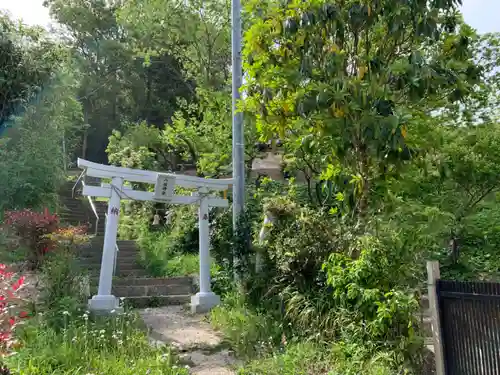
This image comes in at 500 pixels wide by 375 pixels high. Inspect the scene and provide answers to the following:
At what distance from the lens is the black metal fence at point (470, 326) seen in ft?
14.4

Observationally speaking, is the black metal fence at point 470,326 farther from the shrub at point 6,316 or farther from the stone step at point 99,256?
the stone step at point 99,256

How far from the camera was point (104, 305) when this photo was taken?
23.6ft

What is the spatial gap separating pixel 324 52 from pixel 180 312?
16.6 feet

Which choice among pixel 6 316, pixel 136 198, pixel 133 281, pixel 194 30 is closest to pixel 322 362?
pixel 6 316

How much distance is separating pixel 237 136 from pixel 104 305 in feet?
13.3

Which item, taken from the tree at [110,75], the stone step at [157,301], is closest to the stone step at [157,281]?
the stone step at [157,301]

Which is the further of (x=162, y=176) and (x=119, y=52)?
(x=119, y=52)

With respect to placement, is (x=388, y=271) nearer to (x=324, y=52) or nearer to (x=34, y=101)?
(x=324, y=52)

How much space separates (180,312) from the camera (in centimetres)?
858

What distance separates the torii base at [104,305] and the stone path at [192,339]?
1.81 feet

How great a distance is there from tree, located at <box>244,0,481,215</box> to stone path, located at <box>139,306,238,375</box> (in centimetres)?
274

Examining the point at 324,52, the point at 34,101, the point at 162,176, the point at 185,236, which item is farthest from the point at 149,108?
the point at 324,52

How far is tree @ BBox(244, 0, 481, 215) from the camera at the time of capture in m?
5.84

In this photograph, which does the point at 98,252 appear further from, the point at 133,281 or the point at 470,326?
the point at 470,326
